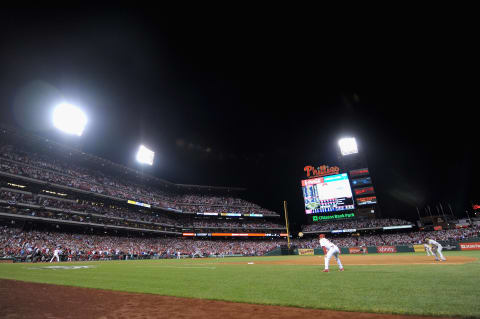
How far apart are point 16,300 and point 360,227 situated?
57.5m

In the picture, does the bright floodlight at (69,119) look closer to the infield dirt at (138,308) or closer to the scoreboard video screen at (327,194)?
the infield dirt at (138,308)

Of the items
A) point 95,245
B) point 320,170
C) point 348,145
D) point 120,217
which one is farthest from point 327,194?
point 95,245

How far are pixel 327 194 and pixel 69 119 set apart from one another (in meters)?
53.6

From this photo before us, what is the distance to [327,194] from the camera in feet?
173

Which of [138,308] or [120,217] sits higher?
[120,217]

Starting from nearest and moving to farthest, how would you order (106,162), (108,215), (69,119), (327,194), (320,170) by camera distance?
(69,119)
(108,215)
(106,162)
(327,194)
(320,170)

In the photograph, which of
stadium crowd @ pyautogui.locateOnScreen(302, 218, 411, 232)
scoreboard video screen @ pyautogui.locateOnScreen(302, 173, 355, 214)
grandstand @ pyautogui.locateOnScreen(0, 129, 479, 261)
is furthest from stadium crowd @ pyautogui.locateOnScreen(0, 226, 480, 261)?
scoreboard video screen @ pyautogui.locateOnScreen(302, 173, 355, 214)

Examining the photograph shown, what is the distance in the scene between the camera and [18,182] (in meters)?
33.1

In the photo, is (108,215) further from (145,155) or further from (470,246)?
(470,246)

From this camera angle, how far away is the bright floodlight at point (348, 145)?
A: 53.4 meters

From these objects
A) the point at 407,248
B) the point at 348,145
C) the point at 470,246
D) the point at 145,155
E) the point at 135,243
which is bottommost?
the point at 407,248

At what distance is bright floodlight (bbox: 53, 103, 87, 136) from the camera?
37.4 metres

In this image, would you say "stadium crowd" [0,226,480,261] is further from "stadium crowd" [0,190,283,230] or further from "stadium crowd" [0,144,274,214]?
"stadium crowd" [0,144,274,214]

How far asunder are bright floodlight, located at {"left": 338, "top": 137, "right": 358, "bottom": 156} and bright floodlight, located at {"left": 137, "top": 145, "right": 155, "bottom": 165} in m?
45.6
